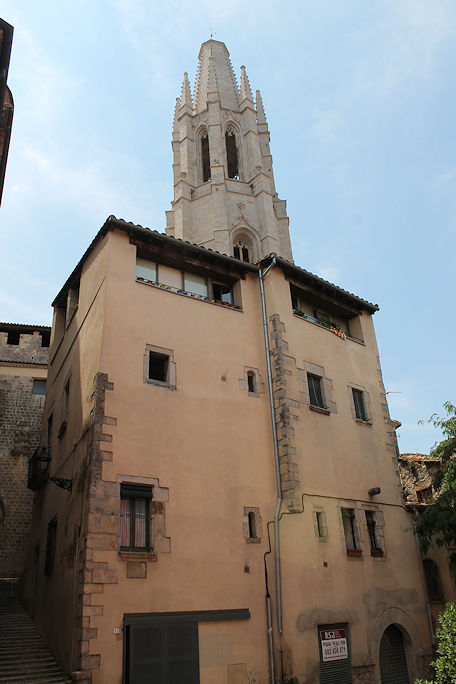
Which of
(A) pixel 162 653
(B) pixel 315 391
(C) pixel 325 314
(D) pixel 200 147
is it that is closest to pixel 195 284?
(B) pixel 315 391

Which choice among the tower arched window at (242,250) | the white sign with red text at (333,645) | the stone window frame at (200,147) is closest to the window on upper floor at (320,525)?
the white sign with red text at (333,645)

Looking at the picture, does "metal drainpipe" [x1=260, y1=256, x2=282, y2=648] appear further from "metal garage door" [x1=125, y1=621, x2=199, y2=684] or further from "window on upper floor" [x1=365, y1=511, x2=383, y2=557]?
"window on upper floor" [x1=365, y1=511, x2=383, y2=557]

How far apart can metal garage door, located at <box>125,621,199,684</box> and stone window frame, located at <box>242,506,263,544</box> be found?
7.44 feet

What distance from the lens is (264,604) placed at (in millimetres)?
12336

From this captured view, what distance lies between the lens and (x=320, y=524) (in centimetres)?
1405

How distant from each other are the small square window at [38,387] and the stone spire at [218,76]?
3098 cm

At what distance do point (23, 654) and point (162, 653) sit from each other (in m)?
3.24

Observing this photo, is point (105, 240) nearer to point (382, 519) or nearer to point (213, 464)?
point (213, 464)

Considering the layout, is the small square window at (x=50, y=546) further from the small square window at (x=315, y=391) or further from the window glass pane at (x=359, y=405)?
the window glass pane at (x=359, y=405)

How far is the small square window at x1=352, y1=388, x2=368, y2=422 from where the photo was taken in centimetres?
1720

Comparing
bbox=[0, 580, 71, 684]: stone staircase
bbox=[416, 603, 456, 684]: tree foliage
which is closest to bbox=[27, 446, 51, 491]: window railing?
bbox=[0, 580, 71, 684]: stone staircase

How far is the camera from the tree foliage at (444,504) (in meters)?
15.2

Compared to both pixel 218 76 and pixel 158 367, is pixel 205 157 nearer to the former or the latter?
pixel 218 76

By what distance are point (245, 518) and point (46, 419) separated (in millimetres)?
8039
